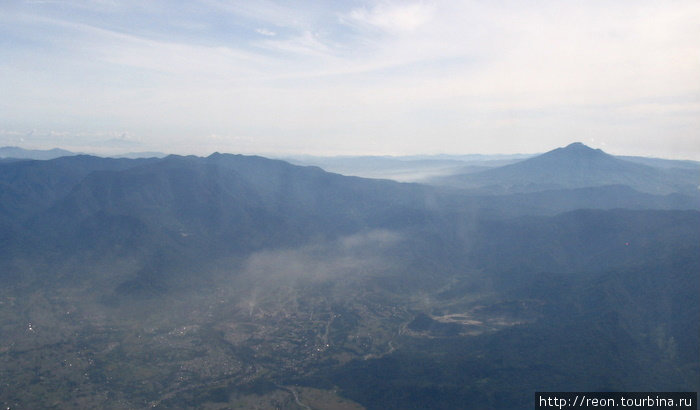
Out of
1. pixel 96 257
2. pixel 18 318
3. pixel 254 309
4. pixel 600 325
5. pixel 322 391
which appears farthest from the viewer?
pixel 96 257

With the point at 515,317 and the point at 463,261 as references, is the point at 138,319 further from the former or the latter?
the point at 463,261

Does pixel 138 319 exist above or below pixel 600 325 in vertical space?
below

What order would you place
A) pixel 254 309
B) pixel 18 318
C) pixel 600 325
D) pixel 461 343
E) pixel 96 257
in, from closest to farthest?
1. pixel 600 325
2. pixel 461 343
3. pixel 18 318
4. pixel 254 309
5. pixel 96 257

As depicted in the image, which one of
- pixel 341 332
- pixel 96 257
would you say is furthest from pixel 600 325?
pixel 96 257

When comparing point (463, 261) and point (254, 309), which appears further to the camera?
point (463, 261)

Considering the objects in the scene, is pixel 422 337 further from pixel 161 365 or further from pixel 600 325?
pixel 161 365

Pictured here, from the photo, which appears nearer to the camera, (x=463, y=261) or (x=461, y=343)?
(x=461, y=343)

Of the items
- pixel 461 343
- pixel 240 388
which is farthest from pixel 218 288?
pixel 461 343

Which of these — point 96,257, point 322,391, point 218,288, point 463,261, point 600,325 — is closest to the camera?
point 322,391

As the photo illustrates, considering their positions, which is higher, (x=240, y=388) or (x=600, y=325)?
(x=600, y=325)
